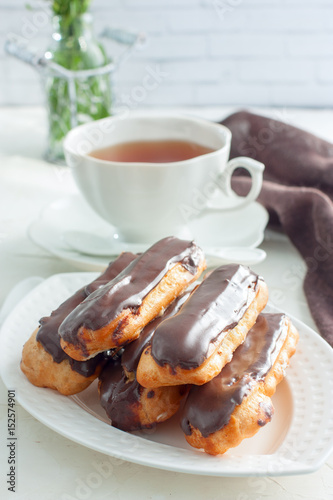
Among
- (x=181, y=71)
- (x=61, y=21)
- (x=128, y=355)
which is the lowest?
(x=181, y=71)

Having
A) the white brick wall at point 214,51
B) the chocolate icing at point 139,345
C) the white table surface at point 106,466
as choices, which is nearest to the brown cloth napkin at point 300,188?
the white table surface at point 106,466

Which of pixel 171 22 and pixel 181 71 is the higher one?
pixel 171 22

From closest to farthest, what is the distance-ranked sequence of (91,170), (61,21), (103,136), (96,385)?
(96,385) → (91,170) → (103,136) → (61,21)

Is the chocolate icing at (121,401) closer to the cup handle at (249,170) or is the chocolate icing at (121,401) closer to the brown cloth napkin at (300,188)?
the brown cloth napkin at (300,188)

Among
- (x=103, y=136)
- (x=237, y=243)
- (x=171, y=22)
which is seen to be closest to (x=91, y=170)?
(x=103, y=136)

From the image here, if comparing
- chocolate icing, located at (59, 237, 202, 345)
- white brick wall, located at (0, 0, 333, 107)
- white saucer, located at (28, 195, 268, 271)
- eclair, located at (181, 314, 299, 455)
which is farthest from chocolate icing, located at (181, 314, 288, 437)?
white brick wall, located at (0, 0, 333, 107)

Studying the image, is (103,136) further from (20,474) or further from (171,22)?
(171,22)

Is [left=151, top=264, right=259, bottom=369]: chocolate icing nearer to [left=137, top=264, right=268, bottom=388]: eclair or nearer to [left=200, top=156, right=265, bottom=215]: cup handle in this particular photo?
[left=137, top=264, right=268, bottom=388]: eclair
